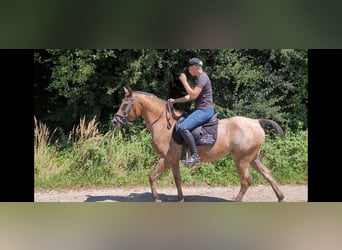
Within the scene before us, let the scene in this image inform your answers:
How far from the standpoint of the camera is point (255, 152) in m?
6.25

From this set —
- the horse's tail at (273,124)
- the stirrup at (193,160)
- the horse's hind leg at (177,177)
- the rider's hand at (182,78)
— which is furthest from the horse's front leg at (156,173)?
the horse's tail at (273,124)

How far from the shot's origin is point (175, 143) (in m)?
6.18

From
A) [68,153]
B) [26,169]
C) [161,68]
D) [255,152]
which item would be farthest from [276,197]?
[26,169]

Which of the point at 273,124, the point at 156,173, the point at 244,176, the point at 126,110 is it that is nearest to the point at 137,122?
the point at 126,110

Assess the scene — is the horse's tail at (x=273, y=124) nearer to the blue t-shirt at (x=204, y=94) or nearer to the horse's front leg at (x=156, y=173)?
the blue t-shirt at (x=204, y=94)

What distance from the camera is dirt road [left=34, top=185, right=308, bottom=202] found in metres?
6.29

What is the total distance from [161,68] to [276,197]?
2403 millimetres

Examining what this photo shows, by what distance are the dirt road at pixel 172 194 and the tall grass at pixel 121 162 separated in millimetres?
87

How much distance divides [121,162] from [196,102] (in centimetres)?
138

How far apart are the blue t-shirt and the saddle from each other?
0.66ft

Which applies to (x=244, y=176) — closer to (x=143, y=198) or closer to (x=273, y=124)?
(x=273, y=124)

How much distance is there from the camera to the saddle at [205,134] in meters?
6.11
